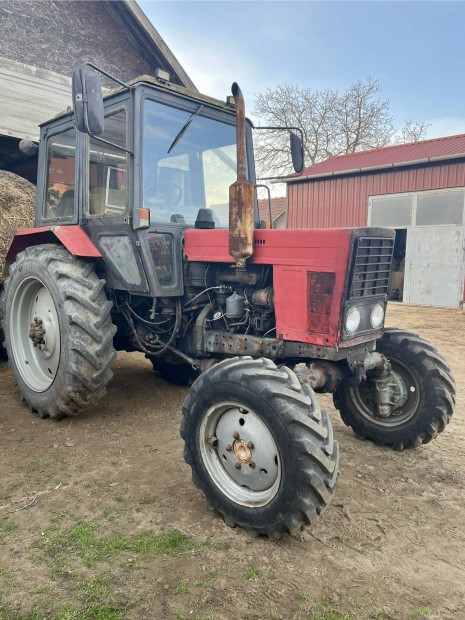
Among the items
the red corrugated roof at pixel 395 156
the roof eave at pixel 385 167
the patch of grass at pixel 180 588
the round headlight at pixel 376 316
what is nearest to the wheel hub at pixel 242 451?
the patch of grass at pixel 180 588

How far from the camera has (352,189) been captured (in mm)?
13664

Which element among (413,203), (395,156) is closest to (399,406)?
(413,203)

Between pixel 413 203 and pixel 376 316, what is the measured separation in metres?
10.4

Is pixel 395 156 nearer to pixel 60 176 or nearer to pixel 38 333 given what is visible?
pixel 60 176

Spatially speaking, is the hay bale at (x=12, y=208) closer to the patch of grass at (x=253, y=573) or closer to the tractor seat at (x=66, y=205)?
the tractor seat at (x=66, y=205)

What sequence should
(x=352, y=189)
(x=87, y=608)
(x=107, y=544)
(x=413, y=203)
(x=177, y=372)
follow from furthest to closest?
(x=352, y=189) → (x=413, y=203) → (x=177, y=372) → (x=107, y=544) → (x=87, y=608)

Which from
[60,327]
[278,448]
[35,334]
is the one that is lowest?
[278,448]

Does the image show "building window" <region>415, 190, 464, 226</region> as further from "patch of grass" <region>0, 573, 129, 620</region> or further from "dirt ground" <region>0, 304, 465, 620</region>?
"patch of grass" <region>0, 573, 129, 620</region>

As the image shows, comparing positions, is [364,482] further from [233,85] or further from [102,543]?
[233,85]

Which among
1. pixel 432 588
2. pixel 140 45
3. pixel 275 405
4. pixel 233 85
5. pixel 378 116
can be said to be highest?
pixel 378 116

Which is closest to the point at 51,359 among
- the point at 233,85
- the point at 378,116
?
the point at 233,85

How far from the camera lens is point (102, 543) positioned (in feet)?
7.59

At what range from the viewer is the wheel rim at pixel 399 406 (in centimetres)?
340

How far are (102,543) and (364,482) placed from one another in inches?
61.9
